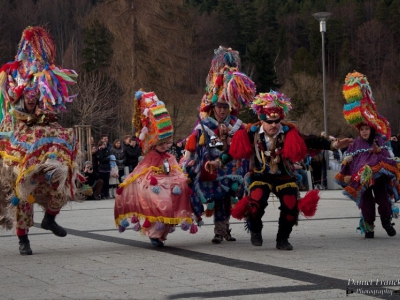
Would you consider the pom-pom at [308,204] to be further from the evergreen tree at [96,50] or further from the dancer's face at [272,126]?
the evergreen tree at [96,50]

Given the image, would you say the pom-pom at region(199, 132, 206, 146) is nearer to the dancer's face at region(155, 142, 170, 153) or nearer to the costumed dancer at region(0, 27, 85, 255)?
the dancer's face at region(155, 142, 170, 153)

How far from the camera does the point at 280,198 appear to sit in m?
9.89

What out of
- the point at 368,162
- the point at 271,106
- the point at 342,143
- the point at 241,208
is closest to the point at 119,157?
the point at 368,162

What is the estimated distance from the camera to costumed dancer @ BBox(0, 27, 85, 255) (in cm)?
992

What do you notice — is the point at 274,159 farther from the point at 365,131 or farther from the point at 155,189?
the point at 365,131

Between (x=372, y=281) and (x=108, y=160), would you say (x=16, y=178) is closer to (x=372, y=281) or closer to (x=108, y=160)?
(x=372, y=281)

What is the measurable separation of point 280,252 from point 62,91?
3060mm

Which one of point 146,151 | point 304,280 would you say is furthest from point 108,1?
point 304,280

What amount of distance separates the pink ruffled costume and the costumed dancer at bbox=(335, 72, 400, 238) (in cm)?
216

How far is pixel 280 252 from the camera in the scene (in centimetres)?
962

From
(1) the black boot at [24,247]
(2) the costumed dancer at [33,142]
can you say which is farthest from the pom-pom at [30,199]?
(1) the black boot at [24,247]

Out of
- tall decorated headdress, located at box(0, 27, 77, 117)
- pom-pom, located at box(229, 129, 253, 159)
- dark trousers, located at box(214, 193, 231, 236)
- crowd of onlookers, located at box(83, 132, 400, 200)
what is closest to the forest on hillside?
crowd of onlookers, located at box(83, 132, 400, 200)

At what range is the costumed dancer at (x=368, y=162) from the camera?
430 inches

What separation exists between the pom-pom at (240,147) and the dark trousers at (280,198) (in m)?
0.33
